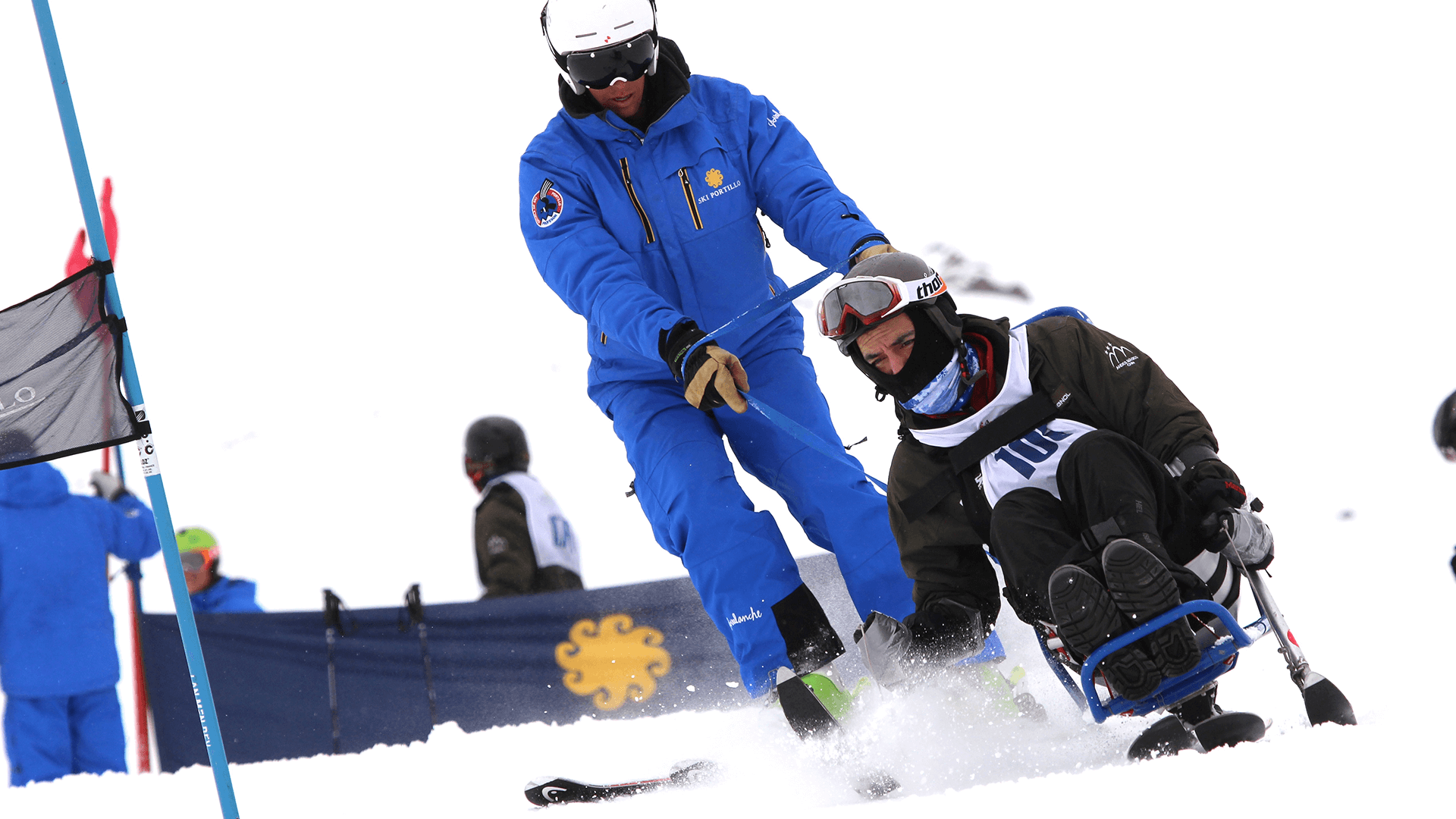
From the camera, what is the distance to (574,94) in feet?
11.4

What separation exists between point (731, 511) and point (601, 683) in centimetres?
239

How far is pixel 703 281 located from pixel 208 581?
429 cm

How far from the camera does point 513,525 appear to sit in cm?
557

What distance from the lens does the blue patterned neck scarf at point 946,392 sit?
272cm

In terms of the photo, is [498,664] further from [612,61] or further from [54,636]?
[612,61]

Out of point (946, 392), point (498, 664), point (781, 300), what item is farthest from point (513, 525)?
point (946, 392)

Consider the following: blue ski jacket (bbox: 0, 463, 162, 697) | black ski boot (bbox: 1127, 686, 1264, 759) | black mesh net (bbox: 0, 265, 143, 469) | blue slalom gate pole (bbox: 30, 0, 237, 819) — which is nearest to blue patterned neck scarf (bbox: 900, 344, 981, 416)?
black ski boot (bbox: 1127, 686, 1264, 759)

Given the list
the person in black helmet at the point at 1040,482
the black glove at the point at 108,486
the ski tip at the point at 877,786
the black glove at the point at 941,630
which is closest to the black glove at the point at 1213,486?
the person in black helmet at the point at 1040,482

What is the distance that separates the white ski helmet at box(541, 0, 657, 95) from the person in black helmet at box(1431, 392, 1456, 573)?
86.7 inches

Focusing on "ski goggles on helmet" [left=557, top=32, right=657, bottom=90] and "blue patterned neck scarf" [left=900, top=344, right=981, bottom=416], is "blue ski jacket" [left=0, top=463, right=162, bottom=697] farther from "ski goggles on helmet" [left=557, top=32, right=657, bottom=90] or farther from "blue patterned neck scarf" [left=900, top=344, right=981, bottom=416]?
"blue patterned neck scarf" [left=900, top=344, right=981, bottom=416]

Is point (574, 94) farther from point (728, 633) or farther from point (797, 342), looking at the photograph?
point (728, 633)

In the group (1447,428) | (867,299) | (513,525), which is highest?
(513,525)

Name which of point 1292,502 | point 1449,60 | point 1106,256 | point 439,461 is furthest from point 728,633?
point 1449,60

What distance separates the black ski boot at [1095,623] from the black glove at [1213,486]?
1.16 feet
